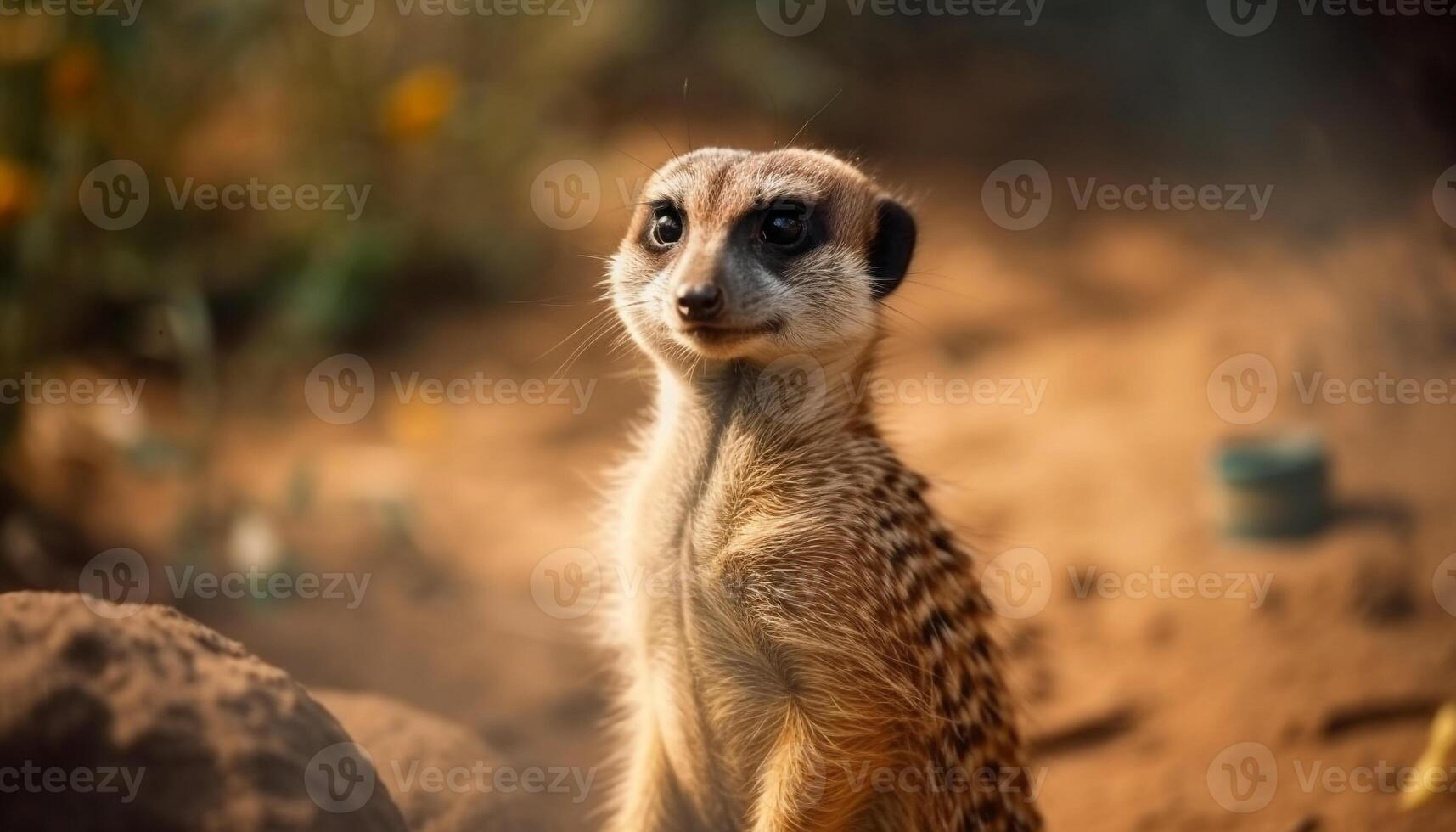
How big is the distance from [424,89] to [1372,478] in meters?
4.12

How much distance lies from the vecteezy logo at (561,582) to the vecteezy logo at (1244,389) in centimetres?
276

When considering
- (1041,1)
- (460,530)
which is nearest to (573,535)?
(460,530)

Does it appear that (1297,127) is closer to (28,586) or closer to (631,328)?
(631,328)

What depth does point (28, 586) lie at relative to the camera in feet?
14.0

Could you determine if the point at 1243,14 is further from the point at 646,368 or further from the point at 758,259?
the point at 758,259

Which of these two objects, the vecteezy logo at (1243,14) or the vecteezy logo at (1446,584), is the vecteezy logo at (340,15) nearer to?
the vecteezy logo at (1243,14)

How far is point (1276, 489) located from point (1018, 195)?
12.4 ft
